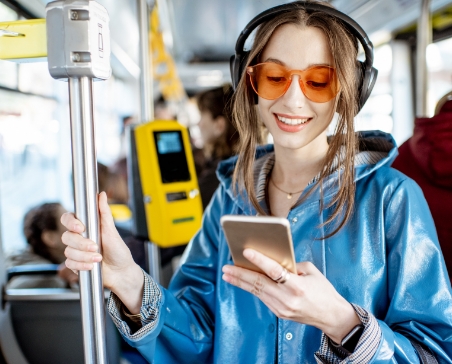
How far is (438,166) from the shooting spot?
1.92 metres

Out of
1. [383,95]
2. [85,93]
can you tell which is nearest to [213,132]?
[85,93]

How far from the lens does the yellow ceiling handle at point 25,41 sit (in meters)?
0.92

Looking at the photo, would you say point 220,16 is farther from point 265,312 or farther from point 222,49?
point 265,312

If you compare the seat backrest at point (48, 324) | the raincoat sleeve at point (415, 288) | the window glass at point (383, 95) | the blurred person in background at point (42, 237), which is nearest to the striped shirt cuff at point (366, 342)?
the raincoat sleeve at point (415, 288)

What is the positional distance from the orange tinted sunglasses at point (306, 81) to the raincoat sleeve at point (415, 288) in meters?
0.32

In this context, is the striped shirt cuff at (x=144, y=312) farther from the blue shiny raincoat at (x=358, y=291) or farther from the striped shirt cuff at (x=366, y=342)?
the striped shirt cuff at (x=366, y=342)

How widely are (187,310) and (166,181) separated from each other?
1.36 m

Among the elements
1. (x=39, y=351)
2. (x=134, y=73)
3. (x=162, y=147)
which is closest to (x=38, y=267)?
(x=39, y=351)

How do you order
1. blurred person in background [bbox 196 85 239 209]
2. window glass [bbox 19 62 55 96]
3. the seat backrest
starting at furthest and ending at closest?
window glass [bbox 19 62 55 96], blurred person in background [bbox 196 85 239 209], the seat backrest

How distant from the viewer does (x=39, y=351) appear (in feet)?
8.40

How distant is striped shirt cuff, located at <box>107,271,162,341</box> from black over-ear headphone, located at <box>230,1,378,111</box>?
70 cm

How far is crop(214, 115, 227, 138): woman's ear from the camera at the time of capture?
3.61 meters

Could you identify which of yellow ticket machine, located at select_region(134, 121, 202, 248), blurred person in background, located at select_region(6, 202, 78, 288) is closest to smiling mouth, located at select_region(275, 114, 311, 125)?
yellow ticket machine, located at select_region(134, 121, 202, 248)

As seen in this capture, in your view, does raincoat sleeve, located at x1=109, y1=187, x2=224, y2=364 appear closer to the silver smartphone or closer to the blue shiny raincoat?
the blue shiny raincoat
